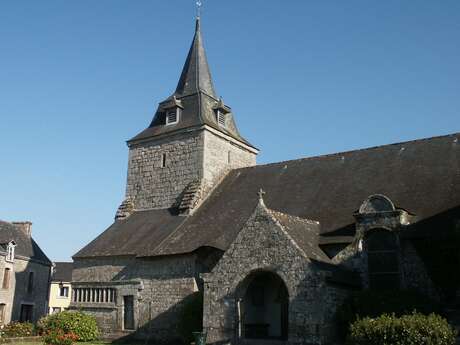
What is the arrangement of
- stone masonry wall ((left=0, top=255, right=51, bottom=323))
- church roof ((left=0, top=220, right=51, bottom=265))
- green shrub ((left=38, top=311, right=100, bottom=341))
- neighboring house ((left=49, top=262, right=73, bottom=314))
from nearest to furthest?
1. green shrub ((left=38, top=311, right=100, bottom=341))
2. stone masonry wall ((left=0, top=255, right=51, bottom=323))
3. church roof ((left=0, top=220, right=51, bottom=265))
4. neighboring house ((left=49, top=262, right=73, bottom=314))

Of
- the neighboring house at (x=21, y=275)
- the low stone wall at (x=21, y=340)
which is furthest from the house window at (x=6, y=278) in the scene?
the low stone wall at (x=21, y=340)

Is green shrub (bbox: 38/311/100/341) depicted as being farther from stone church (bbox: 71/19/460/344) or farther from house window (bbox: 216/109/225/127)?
house window (bbox: 216/109/225/127)

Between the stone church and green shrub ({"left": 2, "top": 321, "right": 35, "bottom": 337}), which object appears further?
green shrub ({"left": 2, "top": 321, "right": 35, "bottom": 337})

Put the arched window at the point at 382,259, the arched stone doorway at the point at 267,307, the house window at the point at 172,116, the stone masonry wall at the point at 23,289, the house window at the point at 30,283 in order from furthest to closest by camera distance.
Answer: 1. the house window at the point at 30,283
2. the stone masonry wall at the point at 23,289
3. the house window at the point at 172,116
4. the arched stone doorway at the point at 267,307
5. the arched window at the point at 382,259

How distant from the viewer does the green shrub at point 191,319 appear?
62.7 ft

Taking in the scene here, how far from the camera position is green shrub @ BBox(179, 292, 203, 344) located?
19125mm

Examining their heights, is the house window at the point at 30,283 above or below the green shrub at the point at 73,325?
above

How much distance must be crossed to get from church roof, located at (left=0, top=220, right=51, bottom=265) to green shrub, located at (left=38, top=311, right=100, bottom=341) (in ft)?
44.5

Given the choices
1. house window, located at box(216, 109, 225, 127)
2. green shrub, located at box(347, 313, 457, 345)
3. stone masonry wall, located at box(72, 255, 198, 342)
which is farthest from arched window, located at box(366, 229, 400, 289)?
house window, located at box(216, 109, 225, 127)

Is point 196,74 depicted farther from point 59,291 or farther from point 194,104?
point 59,291

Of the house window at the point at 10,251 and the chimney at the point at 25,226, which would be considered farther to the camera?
the chimney at the point at 25,226

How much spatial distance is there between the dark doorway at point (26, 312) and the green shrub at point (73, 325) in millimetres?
14272

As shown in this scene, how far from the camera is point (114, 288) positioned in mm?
23516

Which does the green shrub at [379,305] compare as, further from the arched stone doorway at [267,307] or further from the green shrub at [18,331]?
the green shrub at [18,331]
